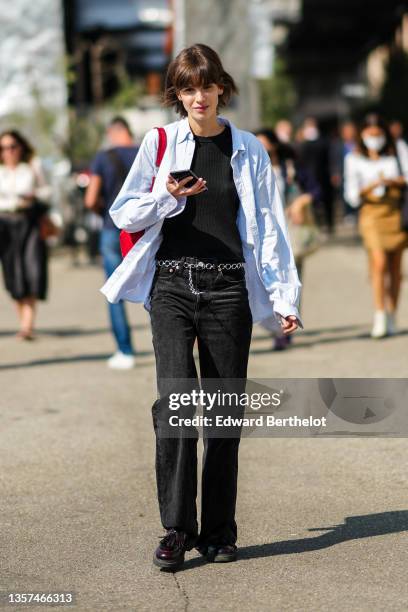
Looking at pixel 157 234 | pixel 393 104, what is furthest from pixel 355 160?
pixel 393 104

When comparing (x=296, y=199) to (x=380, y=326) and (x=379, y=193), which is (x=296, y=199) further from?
(x=380, y=326)

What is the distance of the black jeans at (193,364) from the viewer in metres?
5.18

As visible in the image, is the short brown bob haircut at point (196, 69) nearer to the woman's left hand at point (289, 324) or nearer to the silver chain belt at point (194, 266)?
the silver chain belt at point (194, 266)

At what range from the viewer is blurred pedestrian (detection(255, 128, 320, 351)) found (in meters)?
11.1

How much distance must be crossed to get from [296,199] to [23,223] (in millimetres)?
2578

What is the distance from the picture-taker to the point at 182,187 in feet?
16.3

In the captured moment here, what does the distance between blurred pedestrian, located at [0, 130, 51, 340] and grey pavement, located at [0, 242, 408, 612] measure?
122 centimetres

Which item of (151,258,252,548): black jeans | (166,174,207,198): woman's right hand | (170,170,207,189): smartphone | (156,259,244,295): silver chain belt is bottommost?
(151,258,252,548): black jeans

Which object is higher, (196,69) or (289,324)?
(196,69)

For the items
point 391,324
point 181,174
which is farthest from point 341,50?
point 181,174

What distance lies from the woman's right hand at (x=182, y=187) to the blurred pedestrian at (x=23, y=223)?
730 cm

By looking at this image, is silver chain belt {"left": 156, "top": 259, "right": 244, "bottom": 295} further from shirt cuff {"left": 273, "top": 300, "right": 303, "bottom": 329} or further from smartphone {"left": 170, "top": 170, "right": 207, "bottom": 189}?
smartphone {"left": 170, "top": 170, "right": 207, "bottom": 189}

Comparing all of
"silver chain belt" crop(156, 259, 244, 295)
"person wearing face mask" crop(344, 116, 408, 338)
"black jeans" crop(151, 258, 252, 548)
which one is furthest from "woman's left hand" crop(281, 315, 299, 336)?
"person wearing face mask" crop(344, 116, 408, 338)

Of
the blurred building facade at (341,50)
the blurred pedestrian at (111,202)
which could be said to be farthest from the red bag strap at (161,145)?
the blurred building facade at (341,50)
